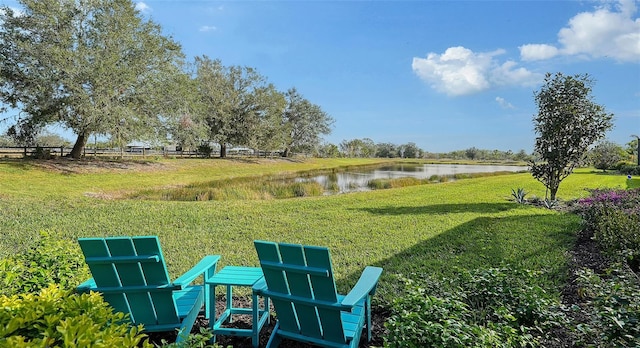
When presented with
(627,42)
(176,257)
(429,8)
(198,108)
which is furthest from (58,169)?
(627,42)

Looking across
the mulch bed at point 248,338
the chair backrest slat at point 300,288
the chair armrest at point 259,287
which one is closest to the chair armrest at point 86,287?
the mulch bed at point 248,338

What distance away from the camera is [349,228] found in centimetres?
707

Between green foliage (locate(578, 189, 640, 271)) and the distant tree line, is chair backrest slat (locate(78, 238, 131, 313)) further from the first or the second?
the distant tree line

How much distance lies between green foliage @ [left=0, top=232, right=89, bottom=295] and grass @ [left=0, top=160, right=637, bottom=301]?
1.27 metres

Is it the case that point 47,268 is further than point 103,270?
Yes

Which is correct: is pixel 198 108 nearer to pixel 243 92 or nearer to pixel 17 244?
pixel 243 92

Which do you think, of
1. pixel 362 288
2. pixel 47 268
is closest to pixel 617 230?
pixel 362 288

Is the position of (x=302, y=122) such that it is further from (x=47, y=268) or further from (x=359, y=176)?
(x=47, y=268)

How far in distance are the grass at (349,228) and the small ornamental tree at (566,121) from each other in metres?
1.93

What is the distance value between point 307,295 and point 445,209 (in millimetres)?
7920

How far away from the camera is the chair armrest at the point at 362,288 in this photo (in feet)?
7.21

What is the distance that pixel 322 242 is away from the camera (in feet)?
19.6

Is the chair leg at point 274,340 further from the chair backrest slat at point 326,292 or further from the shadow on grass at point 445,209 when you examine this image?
the shadow on grass at point 445,209

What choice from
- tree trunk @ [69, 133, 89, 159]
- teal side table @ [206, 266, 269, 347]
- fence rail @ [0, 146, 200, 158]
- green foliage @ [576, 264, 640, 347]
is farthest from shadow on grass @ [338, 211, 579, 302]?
fence rail @ [0, 146, 200, 158]
